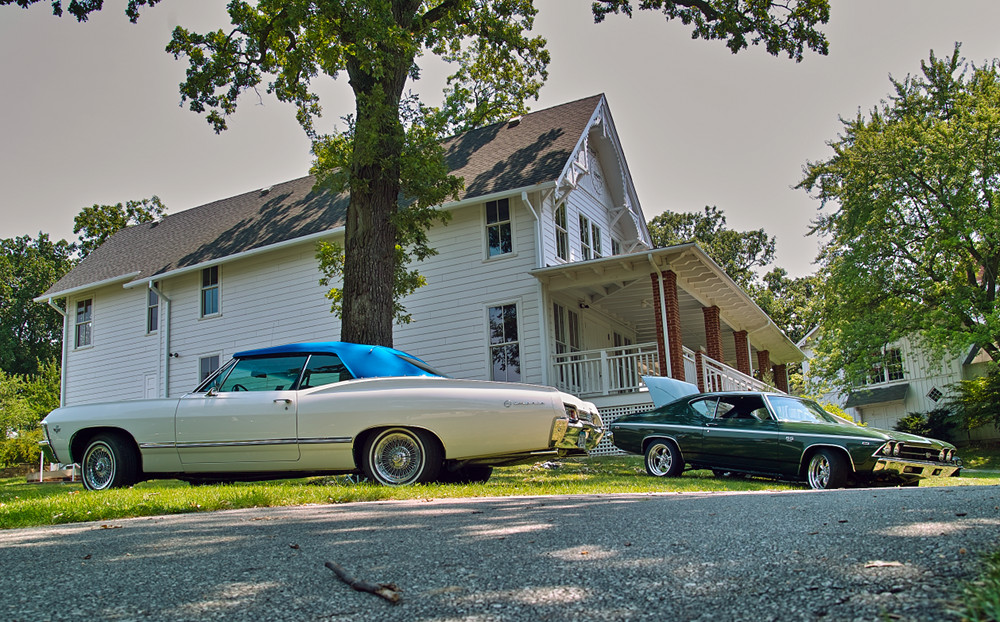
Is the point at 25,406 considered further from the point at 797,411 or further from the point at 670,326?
the point at 797,411

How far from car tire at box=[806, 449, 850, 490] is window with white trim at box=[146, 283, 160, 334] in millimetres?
20700

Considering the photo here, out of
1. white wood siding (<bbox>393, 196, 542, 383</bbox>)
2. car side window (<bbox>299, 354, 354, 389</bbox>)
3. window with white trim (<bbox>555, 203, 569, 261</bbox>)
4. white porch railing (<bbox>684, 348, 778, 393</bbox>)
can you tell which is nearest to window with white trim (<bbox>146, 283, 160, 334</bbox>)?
white wood siding (<bbox>393, 196, 542, 383</bbox>)

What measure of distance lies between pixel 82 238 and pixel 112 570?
5038 centimetres

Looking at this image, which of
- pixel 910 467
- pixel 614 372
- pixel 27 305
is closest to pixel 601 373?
pixel 614 372

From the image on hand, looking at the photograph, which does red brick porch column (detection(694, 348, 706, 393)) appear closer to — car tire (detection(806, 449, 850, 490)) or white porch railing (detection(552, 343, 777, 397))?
white porch railing (detection(552, 343, 777, 397))

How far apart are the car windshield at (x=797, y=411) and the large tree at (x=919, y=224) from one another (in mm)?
16966

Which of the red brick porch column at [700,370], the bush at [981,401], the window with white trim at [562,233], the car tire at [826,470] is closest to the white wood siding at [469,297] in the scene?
the window with white trim at [562,233]

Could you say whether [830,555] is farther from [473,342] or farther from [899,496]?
[473,342]

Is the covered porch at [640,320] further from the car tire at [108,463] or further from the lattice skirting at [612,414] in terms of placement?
the car tire at [108,463]

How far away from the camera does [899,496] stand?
5.85m

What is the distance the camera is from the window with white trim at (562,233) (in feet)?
63.4

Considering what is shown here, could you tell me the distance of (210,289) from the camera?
2370cm

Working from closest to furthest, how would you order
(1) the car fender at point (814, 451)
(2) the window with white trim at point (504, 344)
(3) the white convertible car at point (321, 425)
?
1. (3) the white convertible car at point (321, 425)
2. (1) the car fender at point (814, 451)
3. (2) the window with white trim at point (504, 344)

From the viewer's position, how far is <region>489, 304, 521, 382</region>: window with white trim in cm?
1845
